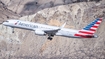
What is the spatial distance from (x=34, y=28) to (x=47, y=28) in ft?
13.6

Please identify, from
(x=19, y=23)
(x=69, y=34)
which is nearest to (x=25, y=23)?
(x=19, y=23)

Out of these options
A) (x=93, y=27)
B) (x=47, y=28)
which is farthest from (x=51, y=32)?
(x=93, y=27)

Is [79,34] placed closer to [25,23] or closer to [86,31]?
[86,31]

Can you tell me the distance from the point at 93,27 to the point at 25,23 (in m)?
21.7

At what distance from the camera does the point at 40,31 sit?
179000 mm

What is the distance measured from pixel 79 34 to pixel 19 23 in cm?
1966

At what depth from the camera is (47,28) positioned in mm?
181125

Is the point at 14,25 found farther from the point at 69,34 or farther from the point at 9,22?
the point at 69,34

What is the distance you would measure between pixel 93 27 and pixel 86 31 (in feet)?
9.78

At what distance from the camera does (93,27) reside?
600ft

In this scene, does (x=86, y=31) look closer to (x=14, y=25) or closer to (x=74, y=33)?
(x=74, y=33)

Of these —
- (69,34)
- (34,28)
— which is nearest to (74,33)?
(69,34)

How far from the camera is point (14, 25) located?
185 m

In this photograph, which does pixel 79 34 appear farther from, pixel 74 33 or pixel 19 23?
pixel 19 23
